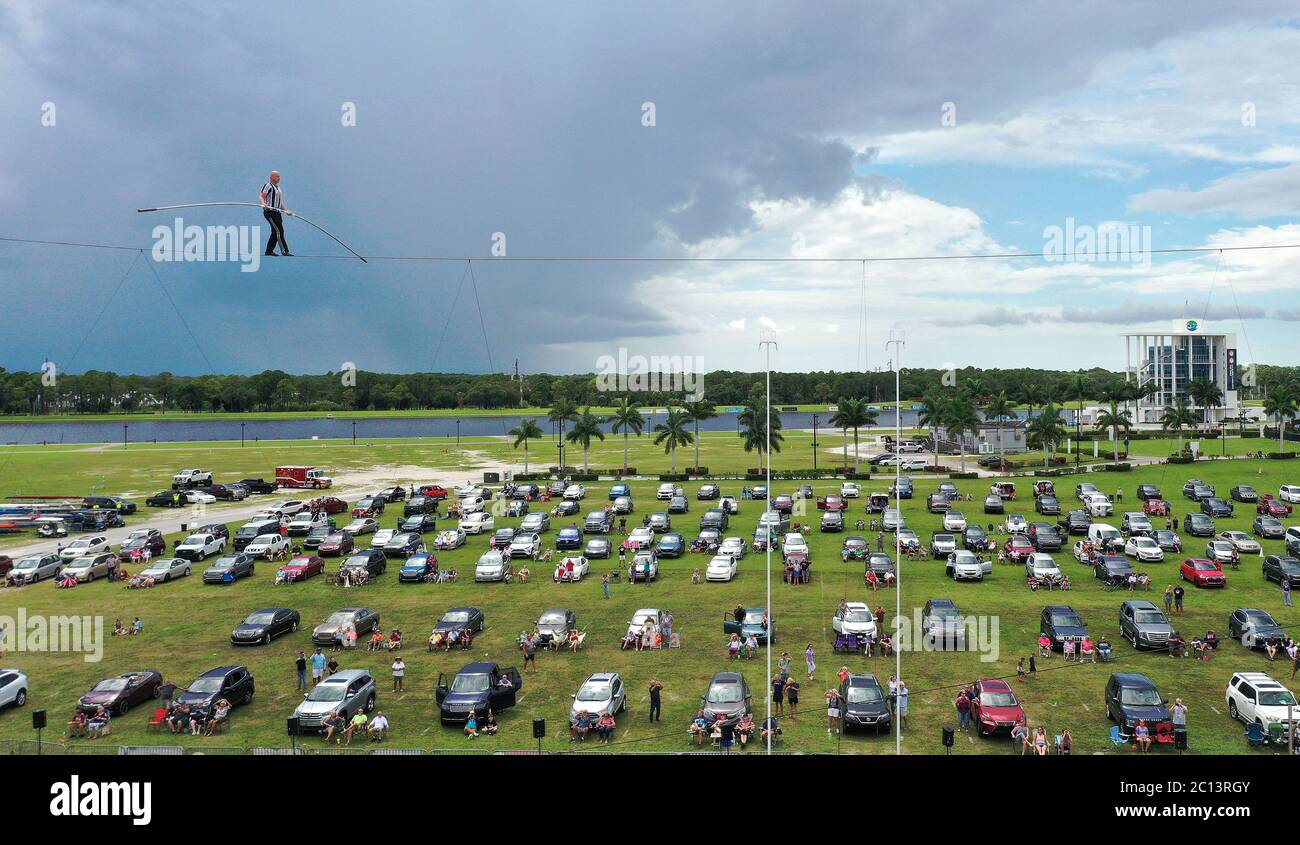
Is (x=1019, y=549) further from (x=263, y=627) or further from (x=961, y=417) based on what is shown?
(x=961, y=417)

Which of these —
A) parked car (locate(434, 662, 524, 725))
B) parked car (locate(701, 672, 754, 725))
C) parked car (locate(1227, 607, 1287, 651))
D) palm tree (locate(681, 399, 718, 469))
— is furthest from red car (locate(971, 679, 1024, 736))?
palm tree (locate(681, 399, 718, 469))


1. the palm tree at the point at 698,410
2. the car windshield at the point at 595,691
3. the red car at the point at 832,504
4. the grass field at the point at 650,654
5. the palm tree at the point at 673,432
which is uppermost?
the palm tree at the point at 698,410

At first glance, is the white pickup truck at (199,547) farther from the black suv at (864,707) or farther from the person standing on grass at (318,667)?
the black suv at (864,707)

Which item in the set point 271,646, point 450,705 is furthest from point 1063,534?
point 271,646

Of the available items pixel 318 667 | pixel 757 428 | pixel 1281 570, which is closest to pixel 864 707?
pixel 318 667

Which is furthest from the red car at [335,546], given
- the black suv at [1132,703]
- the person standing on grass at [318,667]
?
the black suv at [1132,703]
